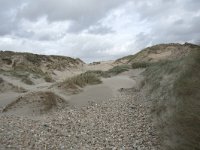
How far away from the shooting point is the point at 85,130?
29.9ft

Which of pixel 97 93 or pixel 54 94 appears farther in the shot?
pixel 97 93

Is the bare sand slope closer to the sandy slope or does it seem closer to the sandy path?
the sandy path

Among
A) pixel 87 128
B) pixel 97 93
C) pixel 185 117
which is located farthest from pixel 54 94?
pixel 185 117

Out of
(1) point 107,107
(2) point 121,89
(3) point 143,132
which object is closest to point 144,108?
(1) point 107,107

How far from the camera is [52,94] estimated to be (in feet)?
42.4

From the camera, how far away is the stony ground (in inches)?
305

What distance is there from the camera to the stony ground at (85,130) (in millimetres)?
7754

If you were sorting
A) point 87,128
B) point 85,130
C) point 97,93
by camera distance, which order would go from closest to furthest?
point 85,130 < point 87,128 < point 97,93

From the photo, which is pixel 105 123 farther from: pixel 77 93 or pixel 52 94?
pixel 77 93

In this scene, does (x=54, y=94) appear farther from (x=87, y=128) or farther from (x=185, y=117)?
(x=185, y=117)

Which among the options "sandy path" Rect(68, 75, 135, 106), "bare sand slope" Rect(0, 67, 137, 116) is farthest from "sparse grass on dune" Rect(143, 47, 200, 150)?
"sandy path" Rect(68, 75, 135, 106)

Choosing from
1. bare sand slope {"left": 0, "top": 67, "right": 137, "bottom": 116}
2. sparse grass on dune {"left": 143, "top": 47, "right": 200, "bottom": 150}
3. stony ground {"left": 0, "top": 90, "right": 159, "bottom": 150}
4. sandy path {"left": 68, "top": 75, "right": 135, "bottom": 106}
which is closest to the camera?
sparse grass on dune {"left": 143, "top": 47, "right": 200, "bottom": 150}

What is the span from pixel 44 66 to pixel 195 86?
3209 centimetres

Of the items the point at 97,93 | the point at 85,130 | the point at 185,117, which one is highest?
the point at 185,117
